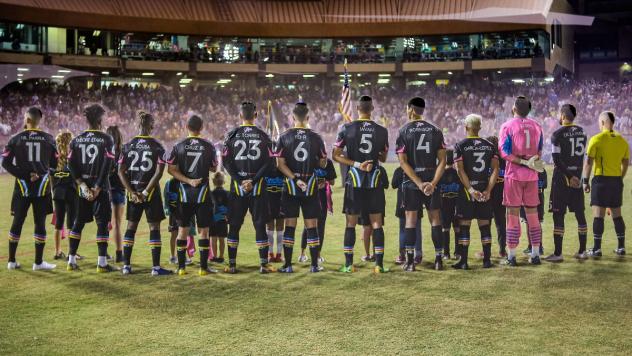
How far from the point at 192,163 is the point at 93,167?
1435 mm

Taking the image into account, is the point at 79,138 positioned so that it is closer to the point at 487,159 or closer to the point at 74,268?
the point at 74,268

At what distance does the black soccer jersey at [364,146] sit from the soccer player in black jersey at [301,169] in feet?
1.22

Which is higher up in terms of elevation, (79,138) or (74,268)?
(79,138)

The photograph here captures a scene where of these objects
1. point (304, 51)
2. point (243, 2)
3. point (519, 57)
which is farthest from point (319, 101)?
point (519, 57)

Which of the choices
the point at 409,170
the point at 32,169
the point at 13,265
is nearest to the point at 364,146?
the point at 409,170

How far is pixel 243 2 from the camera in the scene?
4956 cm

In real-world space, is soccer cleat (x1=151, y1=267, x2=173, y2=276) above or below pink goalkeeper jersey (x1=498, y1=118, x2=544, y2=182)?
below

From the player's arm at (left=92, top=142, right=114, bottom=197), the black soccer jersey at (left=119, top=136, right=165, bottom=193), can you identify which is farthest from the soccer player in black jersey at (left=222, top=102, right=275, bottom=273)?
the player's arm at (left=92, top=142, right=114, bottom=197)

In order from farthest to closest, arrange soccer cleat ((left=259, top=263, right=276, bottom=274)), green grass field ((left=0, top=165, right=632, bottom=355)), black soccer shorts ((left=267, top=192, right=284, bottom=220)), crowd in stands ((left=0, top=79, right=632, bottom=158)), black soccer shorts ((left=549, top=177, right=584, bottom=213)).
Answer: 1. crowd in stands ((left=0, top=79, right=632, bottom=158))
2. black soccer shorts ((left=549, top=177, right=584, bottom=213))
3. black soccer shorts ((left=267, top=192, right=284, bottom=220))
4. soccer cleat ((left=259, top=263, right=276, bottom=274))
5. green grass field ((left=0, top=165, right=632, bottom=355))

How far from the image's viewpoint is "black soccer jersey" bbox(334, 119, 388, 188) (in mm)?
9148

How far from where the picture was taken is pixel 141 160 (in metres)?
9.24

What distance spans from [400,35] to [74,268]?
40471 mm

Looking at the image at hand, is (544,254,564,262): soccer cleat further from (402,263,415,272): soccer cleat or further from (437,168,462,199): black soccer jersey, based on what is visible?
(402,263,415,272): soccer cleat

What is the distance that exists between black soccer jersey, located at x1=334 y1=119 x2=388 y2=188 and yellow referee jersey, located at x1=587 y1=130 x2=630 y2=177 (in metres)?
3.39
